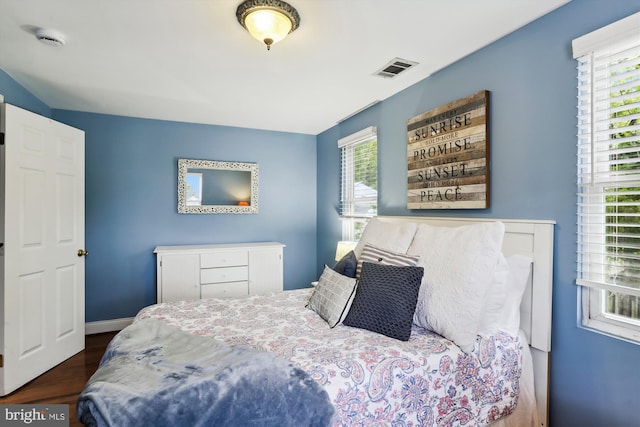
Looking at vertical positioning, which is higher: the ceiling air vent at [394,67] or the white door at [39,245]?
the ceiling air vent at [394,67]

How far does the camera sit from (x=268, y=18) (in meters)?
1.69

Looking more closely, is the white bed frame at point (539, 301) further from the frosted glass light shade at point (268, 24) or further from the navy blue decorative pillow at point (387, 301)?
the frosted glass light shade at point (268, 24)

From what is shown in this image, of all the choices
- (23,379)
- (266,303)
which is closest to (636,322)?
(266,303)

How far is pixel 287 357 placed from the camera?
143 centimetres

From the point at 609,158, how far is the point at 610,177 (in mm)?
Result: 95

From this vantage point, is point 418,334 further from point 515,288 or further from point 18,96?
point 18,96

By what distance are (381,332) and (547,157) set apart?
1.28m

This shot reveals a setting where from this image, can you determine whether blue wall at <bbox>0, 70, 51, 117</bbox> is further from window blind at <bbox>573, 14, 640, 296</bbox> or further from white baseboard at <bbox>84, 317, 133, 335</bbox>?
window blind at <bbox>573, 14, 640, 296</bbox>

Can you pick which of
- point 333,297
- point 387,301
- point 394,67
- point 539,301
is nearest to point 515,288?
point 539,301

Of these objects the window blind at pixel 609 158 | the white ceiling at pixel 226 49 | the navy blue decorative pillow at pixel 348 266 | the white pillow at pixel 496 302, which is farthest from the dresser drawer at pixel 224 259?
the window blind at pixel 609 158

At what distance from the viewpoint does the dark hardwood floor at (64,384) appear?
229 centimetres

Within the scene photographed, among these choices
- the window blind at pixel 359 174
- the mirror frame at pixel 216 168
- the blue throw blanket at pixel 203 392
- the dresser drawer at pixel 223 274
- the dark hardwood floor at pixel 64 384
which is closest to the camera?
the blue throw blanket at pixel 203 392

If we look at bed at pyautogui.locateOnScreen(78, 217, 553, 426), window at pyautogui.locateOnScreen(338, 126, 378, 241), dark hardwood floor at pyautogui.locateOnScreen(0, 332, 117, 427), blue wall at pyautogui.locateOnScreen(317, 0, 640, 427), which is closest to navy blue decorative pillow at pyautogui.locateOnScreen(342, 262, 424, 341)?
bed at pyautogui.locateOnScreen(78, 217, 553, 426)

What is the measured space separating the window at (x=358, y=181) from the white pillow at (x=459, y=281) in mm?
1456
